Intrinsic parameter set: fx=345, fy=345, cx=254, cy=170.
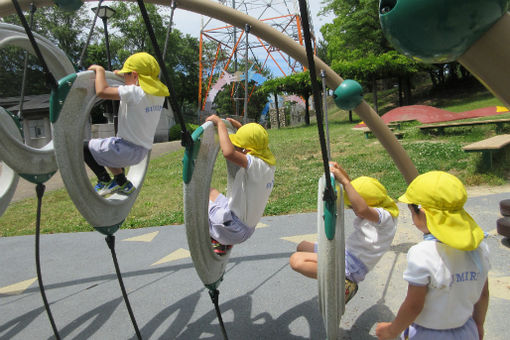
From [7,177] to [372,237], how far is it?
269cm

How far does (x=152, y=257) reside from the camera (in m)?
4.00

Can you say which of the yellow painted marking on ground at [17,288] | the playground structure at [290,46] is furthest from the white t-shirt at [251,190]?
the yellow painted marking on ground at [17,288]

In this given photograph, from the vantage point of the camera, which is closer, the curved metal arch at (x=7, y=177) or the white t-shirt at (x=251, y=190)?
the white t-shirt at (x=251, y=190)

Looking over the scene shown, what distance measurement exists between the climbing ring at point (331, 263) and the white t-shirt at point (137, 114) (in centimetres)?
125

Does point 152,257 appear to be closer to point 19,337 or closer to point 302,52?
point 19,337

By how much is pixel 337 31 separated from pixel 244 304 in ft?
72.8

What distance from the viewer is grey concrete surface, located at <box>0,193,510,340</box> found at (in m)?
2.57

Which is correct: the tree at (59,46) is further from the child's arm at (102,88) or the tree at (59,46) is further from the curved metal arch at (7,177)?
the child's arm at (102,88)

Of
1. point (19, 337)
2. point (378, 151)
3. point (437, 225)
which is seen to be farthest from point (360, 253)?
point (378, 151)

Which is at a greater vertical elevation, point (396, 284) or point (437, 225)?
point (437, 225)

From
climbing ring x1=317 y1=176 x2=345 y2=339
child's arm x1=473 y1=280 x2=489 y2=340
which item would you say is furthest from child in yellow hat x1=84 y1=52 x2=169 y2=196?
child's arm x1=473 y1=280 x2=489 y2=340

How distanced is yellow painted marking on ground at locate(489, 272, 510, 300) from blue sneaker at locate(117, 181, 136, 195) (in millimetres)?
2760

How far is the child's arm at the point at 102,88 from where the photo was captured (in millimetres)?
1941

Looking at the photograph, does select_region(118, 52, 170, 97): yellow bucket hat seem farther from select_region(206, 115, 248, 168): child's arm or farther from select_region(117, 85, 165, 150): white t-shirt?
select_region(206, 115, 248, 168): child's arm
